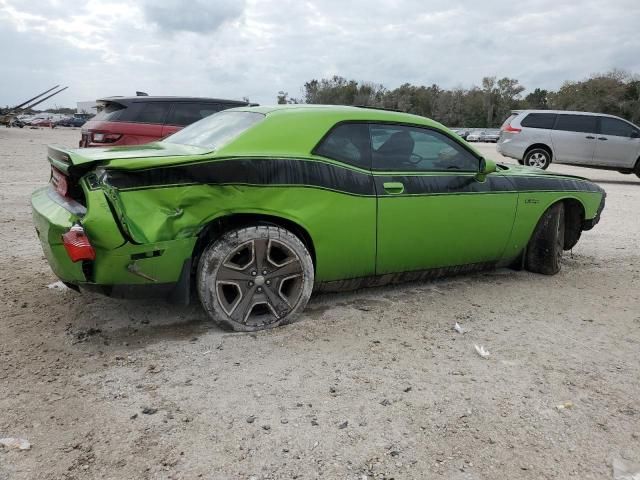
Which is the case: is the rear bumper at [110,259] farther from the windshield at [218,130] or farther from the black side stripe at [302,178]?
the windshield at [218,130]

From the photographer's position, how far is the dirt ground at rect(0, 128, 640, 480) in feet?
7.38

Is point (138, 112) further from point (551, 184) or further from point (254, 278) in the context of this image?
point (551, 184)

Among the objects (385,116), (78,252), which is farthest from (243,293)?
(385,116)

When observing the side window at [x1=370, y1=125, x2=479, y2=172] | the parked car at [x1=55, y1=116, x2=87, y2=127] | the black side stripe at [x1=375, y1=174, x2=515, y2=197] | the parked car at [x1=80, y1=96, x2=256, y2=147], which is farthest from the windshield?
the parked car at [x1=55, y1=116, x2=87, y2=127]

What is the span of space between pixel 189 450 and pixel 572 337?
8.45ft

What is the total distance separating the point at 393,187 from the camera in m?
3.79

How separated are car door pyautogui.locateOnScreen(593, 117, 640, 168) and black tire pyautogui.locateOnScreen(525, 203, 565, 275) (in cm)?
1015

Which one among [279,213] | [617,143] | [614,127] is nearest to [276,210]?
[279,213]

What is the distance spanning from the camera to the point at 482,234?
14.2ft

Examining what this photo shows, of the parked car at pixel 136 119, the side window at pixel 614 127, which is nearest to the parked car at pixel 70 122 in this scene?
the parked car at pixel 136 119

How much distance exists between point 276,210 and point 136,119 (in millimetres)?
5360

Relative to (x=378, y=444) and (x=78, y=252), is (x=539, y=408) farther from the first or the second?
(x=78, y=252)

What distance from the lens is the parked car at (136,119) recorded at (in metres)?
7.80

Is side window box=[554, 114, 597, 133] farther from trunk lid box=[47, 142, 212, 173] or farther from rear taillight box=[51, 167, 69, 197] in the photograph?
rear taillight box=[51, 167, 69, 197]
